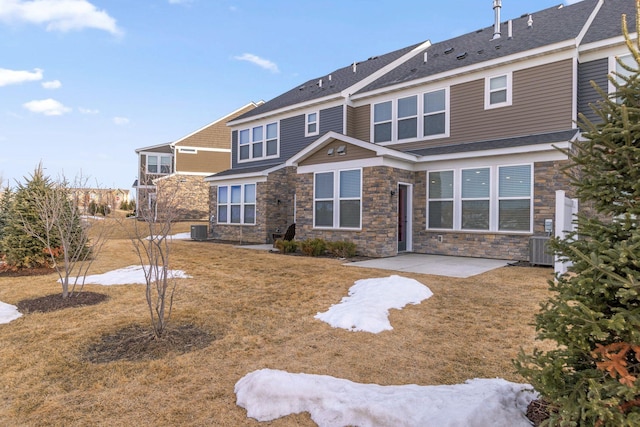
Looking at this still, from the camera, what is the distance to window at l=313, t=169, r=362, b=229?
36.6 feet

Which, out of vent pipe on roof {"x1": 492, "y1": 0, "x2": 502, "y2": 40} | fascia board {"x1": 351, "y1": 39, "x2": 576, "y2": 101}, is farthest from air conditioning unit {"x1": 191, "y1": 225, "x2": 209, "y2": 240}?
vent pipe on roof {"x1": 492, "y1": 0, "x2": 502, "y2": 40}

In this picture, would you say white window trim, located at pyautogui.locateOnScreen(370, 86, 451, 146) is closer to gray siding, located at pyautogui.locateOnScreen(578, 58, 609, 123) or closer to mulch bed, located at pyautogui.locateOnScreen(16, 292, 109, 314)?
A: gray siding, located at pyautogui.locateOnScreen(578, 58, 609, 123)

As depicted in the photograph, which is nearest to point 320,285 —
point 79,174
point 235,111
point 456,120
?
point 79,174

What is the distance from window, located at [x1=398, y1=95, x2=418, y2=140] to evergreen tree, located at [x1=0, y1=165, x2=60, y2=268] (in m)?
10.7

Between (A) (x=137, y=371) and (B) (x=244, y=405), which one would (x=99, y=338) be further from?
(B) (x=244, y=405)

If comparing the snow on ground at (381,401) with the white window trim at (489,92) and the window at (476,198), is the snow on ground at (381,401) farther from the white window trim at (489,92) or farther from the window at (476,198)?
the white window trim at (489,92)

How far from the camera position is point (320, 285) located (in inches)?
281

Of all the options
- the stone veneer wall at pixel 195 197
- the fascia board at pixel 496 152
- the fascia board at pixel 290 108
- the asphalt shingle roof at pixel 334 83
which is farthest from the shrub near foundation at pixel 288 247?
the stone veneer wall at pixel 195 197

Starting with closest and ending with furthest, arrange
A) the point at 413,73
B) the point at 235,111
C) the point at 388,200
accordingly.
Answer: the point at 388,200
the point at 413,73
the point at 235,111

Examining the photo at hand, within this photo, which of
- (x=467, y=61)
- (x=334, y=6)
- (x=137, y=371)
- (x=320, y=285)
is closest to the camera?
(x=137, y=371)

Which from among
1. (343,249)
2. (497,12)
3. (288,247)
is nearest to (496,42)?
(497,12)

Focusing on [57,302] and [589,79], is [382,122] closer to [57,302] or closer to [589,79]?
[589,79]

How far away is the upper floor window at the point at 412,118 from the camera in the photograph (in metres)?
12.1

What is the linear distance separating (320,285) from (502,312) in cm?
317
